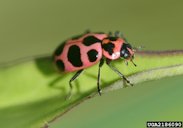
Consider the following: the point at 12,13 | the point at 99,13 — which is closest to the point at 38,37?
the point at 12,13

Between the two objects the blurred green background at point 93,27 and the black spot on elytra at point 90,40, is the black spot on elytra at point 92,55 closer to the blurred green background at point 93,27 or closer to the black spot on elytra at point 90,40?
the black spot on elytra at point 90,40

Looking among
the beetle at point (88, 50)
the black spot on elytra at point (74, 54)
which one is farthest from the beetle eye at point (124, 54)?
the black spot on elytra at point (74, 54)

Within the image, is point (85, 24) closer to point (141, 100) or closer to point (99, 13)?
point (99, 13)

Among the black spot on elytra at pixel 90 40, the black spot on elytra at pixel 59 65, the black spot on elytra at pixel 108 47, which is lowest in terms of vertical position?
the black spot on elytra at pixel 108 47

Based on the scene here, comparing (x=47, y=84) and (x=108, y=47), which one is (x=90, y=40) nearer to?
(x=108, y=47)

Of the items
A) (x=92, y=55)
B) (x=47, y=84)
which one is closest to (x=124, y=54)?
(x=92, y=55)

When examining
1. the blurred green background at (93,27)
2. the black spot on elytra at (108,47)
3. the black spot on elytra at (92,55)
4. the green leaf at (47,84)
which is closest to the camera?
the green leaf at (47,84)
